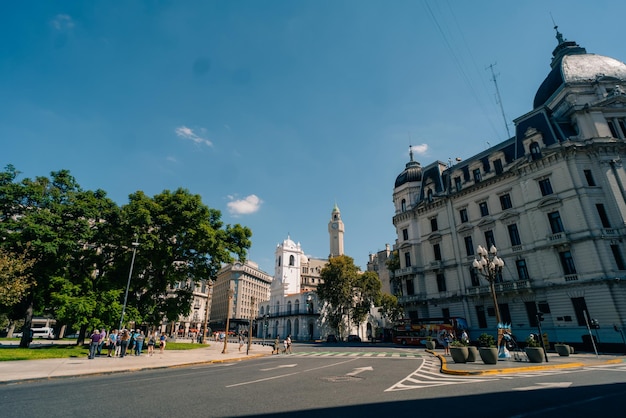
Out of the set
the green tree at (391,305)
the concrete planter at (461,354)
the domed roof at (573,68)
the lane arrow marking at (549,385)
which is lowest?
the lane arrow marking at (549,385)

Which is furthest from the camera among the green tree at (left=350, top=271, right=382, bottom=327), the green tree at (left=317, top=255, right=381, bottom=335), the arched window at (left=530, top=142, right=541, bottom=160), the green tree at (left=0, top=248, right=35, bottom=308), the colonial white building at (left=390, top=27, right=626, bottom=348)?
the green tree at (left=350, top=271, right=382, bottom=327)

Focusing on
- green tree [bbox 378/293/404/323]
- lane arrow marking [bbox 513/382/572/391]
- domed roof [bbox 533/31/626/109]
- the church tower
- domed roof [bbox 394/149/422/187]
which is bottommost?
lane arrow marking [bbox 513/382/572/391]

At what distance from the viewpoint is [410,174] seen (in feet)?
158

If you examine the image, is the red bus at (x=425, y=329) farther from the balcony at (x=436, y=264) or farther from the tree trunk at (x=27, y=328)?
the tree trunk at (x=27, y=328)

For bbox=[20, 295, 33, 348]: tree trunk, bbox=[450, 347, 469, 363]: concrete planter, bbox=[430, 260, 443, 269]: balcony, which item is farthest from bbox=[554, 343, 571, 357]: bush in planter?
bbox=[20, 295, 33, 348]: tree trunk

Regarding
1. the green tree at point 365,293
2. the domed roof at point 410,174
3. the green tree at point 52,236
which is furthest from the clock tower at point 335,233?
the green tree at point 52,236

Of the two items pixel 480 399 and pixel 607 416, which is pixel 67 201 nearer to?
pixel 480 399

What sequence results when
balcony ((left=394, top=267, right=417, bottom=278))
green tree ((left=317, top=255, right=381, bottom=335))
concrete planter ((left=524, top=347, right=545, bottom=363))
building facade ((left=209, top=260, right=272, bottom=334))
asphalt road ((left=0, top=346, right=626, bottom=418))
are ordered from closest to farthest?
asphalt road ((left=0, top=346, right=626, bottom=418)), concrete planter ((left=524, top=347, right=545, bottom=363)), balcony ((left=394, top=267, right=417, bottom=278)), green tree ((left=317, top=255, right=381, bottom=335)), building facade ((left=209, top=260, right=272, bottom=334))

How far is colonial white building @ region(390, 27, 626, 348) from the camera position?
26.8 metres

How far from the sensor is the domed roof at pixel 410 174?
47.7 meters

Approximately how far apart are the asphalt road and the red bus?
23.2 meters

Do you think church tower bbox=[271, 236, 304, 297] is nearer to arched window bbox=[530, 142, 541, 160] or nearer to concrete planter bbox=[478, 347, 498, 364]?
arched window bbox=[530, 142, 541, 160]

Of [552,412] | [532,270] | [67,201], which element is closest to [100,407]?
[552,412]

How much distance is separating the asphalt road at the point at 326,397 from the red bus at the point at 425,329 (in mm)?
23180
